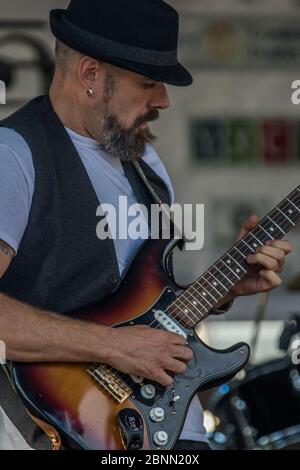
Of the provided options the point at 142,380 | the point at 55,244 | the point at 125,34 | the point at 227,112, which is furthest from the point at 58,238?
the point at 227,112

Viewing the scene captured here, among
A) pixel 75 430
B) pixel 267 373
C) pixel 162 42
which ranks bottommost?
pixel 267 373

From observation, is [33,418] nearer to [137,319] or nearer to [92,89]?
[137,319]

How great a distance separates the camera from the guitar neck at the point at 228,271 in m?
3.04

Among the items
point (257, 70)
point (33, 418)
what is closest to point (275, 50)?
point (257, 70)

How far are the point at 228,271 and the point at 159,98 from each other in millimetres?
534

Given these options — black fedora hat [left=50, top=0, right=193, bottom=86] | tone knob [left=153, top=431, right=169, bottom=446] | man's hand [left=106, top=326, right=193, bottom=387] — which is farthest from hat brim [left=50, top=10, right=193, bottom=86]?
tone knob [left=153, top=431, right=169, bottom=446]

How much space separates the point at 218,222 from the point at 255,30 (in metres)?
1.05

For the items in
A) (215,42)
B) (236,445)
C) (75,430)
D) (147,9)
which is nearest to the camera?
(75,430)

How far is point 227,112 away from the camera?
5793mm

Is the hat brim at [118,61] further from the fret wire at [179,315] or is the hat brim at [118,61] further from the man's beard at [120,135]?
the fret wire at [179,315]

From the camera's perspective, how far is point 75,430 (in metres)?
2.82

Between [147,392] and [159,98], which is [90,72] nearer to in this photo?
[159,98]

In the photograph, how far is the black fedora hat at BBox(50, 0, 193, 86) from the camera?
2.97 m

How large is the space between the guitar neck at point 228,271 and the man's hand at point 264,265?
0.11ft
